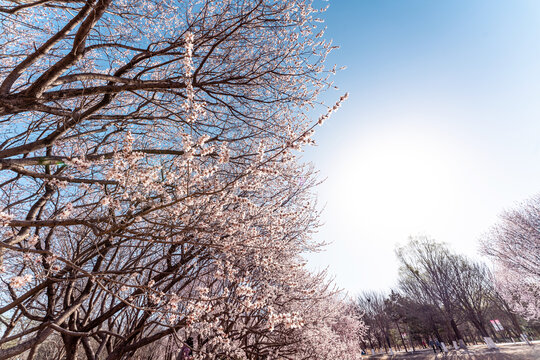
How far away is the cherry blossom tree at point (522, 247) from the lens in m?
13.9

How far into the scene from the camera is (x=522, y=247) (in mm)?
14445

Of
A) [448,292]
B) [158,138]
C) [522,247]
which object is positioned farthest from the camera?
Answer: [448,292]

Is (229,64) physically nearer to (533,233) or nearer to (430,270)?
(533,233)

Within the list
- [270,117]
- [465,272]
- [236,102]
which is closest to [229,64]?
[236,102]

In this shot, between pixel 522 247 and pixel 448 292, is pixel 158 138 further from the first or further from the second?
pixel 448 292

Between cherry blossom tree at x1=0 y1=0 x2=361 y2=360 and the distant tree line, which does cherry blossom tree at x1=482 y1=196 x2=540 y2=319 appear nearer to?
the distant tree line

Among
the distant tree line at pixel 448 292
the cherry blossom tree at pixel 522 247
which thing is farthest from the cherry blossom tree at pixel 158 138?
the distant tree line at pixel 448 292

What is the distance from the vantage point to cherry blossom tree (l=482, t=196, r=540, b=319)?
13875mm

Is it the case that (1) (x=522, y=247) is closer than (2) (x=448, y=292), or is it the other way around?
(1) (x=522, y=247)

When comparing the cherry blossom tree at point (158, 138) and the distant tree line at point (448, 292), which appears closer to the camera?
the cherry blossom tree at point (158, 138)

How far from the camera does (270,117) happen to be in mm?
4625

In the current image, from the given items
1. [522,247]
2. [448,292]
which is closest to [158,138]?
[522,247]

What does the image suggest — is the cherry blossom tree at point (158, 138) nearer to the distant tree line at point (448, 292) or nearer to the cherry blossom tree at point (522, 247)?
the cherry blossom tree at point (522, 247)

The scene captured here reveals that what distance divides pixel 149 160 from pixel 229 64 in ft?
8.70
